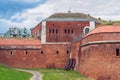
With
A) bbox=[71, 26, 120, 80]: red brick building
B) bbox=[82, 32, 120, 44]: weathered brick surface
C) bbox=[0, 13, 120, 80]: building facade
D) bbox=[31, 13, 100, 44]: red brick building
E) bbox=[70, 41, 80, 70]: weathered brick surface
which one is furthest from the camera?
bbox=[31, 13, 100, 44]: red brick building

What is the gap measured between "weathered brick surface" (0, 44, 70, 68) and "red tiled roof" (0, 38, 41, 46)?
109cm

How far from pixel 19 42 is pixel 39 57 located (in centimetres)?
391

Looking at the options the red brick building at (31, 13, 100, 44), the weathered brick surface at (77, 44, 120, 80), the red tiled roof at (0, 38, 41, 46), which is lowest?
the weathered brick surface at (77, 44, 120, 80)

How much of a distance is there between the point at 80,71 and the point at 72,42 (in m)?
8.94

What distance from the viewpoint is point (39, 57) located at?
48781 mm

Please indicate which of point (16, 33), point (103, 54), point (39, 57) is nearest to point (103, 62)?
point (103, 54)

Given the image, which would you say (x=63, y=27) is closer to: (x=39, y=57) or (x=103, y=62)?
(x=39, y=57)

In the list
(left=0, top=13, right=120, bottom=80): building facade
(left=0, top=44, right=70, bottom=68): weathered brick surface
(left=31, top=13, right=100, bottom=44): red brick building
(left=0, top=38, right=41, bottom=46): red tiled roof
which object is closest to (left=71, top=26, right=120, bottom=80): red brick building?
(left=0, top=13, right=120, bottom=80): building facade

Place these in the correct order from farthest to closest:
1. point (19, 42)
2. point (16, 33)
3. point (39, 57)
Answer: point (16, 33)
point (19, 42)
point (39, 57)

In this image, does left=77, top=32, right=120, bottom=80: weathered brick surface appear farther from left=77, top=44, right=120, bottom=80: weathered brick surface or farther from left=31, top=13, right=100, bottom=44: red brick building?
left=31, top=13, right=100, bottom=44: red brick building

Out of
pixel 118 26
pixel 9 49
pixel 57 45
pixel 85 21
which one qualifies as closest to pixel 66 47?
pixel 57 45

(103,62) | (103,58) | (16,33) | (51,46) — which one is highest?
(16,33)

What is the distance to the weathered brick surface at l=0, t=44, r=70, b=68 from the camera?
159 ft

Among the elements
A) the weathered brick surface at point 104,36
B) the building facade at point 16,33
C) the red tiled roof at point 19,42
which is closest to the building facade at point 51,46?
the red tiled roof at point 19,42
